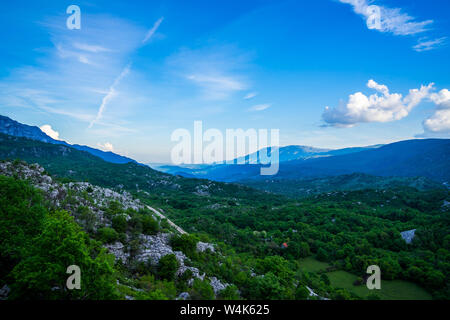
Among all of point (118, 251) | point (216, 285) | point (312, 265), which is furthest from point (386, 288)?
point (118, 251)

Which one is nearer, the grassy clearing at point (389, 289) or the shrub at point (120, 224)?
the shrub at point (120, 224)

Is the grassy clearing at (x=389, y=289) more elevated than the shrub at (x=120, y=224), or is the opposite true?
the shrub at (x=120, y=224)

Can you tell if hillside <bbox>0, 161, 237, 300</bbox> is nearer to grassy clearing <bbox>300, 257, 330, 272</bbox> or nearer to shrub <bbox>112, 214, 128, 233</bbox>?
shrub <bbox>112, 214, 128, 233</bbox>

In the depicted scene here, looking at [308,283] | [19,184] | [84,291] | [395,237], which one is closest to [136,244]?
[84,291]

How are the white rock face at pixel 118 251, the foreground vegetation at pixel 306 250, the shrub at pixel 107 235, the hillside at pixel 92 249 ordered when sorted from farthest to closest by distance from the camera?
the shrub at pixel 107 235, the white rock face at pixel 118 251, the foreground vegetation at pixel 306 250, the hillside at pixel 92 249

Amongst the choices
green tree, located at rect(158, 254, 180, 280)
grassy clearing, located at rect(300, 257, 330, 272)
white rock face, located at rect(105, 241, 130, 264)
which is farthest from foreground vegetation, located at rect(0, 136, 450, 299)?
white rock face, located at rect(105, 241, 130, 264)

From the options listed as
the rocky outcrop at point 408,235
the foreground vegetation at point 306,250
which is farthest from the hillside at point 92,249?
the rocky outcrop at point 408,235

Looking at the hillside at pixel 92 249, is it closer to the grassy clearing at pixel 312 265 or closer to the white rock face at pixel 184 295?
the white rock face at pixel 184 295

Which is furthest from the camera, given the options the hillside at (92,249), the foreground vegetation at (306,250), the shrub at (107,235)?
the shrub at (107,235)
